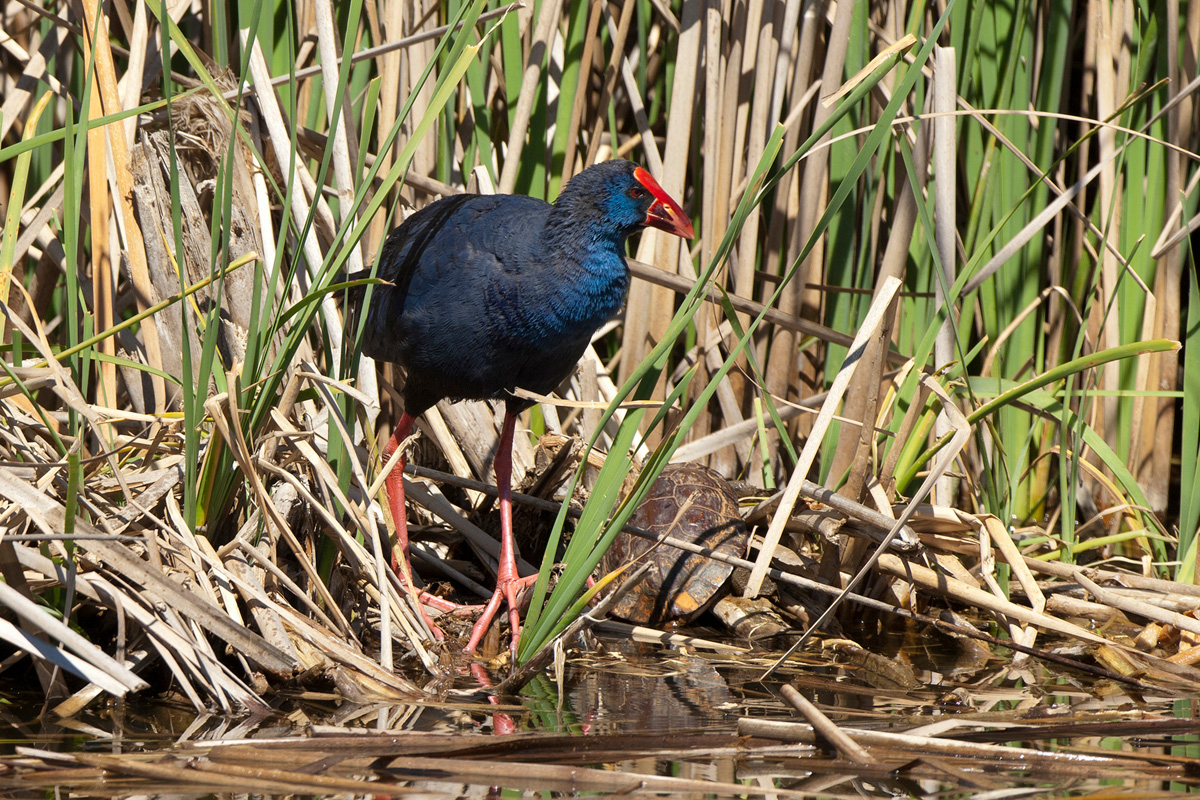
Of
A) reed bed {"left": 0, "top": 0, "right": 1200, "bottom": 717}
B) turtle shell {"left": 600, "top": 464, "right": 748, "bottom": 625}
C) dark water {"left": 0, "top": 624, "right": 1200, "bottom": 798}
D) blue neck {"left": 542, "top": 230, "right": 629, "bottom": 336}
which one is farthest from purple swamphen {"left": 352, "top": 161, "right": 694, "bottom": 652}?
dark water {"left": 0, "top": 624, "right": 1200, "bottom": 798}

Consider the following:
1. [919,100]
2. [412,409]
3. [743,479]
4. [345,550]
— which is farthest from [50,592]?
[919,100]

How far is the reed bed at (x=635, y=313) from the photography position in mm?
2016

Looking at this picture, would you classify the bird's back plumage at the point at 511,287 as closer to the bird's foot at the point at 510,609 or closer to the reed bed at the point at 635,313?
the reed bed at the point at 635,313

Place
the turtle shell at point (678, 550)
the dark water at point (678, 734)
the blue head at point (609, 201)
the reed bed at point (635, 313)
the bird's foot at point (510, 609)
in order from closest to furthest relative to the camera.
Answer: the dark water at point (678, 734) < the reed bed at point (635, 313) < the bird's foot at point (510, 609) < the blue head at point (609, 201) < the turtle shell at point (678, 550)

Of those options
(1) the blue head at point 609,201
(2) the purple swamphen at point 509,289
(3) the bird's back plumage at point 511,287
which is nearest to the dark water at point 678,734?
(2) the purple swamphen at point 509,289

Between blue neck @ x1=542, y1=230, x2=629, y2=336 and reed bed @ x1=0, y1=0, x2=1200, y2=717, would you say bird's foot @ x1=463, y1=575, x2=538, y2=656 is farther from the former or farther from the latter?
blue neck @ x1=542, y1=230, x2=629, y2=336

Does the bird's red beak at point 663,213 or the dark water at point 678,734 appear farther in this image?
the bird's red beak at point 663,213

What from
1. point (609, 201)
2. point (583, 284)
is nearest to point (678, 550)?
point (583, 284)

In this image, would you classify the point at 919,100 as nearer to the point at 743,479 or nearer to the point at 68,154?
the point at 743,479

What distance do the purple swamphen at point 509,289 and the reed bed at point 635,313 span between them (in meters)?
0.15

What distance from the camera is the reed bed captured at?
2.02 metres

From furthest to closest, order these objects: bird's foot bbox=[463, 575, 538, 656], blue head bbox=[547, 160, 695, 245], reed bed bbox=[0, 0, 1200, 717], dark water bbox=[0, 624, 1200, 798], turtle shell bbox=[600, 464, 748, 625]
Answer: turtle shell bbox=[600, 464, 748, 625]
blue head bbox=[547, 160, 695, 245]
bird's foot bbox=[463, 575, 538, 656]
reed bed bbox=[0, 0, 1200, 717]
dark water bbox=[0, 624, 1200, 798]

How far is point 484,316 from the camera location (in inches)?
97.6

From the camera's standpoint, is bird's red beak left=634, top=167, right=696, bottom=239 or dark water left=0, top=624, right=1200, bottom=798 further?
bird's red beak left=634, top=167, right=696, bottom=239
